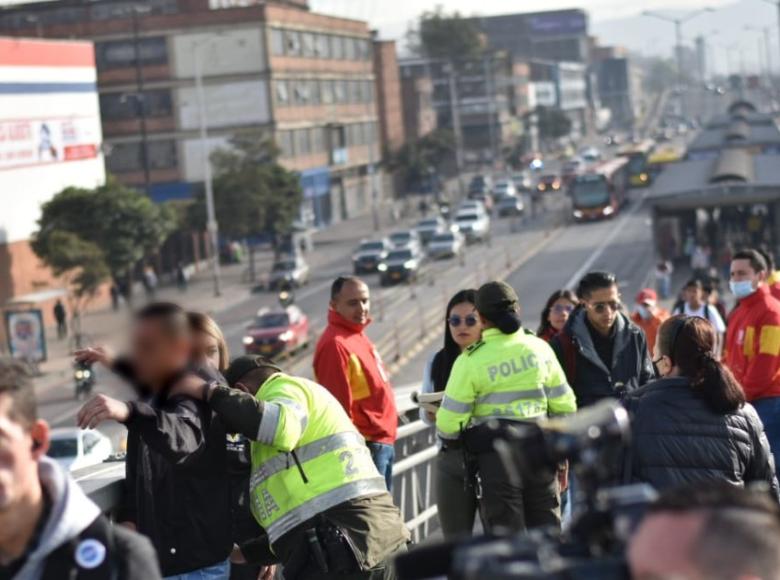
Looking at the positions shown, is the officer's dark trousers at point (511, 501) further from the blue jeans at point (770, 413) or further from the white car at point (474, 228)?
the white car at point (474, 228)

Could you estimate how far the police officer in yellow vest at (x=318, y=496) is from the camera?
670cm

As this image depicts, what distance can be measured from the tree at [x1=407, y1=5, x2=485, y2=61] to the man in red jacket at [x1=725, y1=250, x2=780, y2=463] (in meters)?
136

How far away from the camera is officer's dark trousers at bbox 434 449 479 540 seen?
8.62 meters

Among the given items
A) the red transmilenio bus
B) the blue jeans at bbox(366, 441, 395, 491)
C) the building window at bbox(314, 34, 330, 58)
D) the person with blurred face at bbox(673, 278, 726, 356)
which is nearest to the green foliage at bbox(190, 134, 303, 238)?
the red transmilenio bus

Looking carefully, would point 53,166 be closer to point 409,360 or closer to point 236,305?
point 236,305

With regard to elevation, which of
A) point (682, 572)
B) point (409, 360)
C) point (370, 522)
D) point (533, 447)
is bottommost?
point (409, 360)

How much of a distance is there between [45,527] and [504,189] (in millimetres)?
102843

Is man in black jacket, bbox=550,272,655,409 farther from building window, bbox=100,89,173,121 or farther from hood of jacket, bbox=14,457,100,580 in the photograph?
building window, bbox=100,89,173,121

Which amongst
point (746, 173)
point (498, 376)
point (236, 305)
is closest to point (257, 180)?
point (236, 305)

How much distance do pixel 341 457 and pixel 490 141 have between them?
144041 mm

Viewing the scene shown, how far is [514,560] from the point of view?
2.97 m

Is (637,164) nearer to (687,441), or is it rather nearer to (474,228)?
(474,228)

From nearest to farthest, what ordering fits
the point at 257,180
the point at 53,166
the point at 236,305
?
the point at 236,305 → the point at 53,166 → the point at 257,180

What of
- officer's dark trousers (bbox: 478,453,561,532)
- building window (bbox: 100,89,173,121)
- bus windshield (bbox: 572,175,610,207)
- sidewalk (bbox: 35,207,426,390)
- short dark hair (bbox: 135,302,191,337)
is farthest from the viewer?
bus windshield (bbox: 572,175,610,207)
